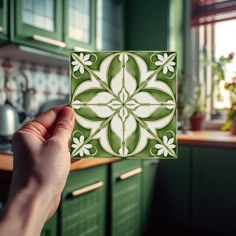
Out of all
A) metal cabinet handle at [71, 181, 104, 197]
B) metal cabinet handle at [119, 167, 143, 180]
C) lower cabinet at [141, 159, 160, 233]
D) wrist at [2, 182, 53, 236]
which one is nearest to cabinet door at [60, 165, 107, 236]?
metal cabinet handle at [71, 181, 104, 197]

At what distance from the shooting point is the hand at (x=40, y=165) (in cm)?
47

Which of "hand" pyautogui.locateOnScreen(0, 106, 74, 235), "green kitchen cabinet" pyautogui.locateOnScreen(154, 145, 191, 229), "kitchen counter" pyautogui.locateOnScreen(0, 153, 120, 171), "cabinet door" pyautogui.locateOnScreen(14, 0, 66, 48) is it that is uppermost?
"cabinet door" pyautogui.locateOnScreen(14, 0, 66, 48)

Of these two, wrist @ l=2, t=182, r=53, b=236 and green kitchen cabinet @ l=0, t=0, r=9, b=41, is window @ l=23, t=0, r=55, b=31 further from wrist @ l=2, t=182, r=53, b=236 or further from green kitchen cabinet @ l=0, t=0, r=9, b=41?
wrist @ l=2, t=182, r=53, b=236

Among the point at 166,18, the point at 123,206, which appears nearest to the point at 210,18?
the point at 166,18

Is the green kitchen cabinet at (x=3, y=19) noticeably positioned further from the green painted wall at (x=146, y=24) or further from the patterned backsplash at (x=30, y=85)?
the green painted wall at (x=146, y=24)

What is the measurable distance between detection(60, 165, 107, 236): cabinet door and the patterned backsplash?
2.45 feet

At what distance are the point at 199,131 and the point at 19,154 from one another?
2170 mm

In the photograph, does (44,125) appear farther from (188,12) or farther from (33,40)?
(188,12)

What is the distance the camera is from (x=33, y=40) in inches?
66.2

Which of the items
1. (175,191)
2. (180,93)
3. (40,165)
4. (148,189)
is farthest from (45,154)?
(180,93)

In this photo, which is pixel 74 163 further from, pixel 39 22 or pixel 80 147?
pixel 39 22

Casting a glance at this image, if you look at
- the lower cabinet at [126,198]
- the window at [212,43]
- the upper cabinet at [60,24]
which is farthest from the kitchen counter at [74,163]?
the window at [212,43]

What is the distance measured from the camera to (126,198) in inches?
69.1

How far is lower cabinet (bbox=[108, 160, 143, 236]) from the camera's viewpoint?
1.62m
